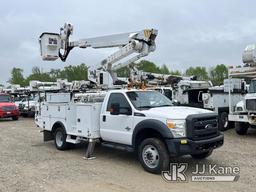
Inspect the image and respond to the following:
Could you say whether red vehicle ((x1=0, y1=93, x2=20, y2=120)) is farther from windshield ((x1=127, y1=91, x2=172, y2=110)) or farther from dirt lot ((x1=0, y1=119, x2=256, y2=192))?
windshield ((x1=127, y1=91, x2=172, y2=110))

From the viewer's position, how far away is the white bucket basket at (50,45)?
12.8m

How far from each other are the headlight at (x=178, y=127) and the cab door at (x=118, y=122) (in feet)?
4.00

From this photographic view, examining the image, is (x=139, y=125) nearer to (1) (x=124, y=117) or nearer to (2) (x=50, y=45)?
(1) (x=124, y=117)

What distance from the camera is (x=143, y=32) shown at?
1131 cm

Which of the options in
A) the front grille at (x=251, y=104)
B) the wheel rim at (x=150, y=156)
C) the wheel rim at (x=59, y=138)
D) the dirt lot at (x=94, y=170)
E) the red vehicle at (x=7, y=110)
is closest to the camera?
the dirt lot at (x=94, y=170)

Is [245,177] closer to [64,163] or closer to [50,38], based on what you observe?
[64,163]

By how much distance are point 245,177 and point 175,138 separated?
167 cm

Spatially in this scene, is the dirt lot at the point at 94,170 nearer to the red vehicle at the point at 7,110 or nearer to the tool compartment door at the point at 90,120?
the tool compartment door at the point at 90,120

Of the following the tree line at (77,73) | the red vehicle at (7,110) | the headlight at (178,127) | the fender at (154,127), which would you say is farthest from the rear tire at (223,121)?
the tree line at (77,73)

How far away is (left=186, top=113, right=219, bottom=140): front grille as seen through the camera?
7.46 m

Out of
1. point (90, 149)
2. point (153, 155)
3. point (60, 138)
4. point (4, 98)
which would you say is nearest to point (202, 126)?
point (153, 155)

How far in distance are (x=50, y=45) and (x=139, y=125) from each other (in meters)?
6.18

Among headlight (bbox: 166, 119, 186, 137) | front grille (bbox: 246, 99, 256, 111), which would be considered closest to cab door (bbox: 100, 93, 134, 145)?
headlight (bbox: 166, 119, 186, 137)

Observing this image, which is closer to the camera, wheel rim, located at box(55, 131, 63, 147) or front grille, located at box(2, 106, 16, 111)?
wheel rim, located at box(55, 131, 63, 147)
